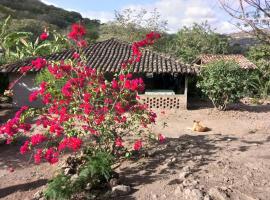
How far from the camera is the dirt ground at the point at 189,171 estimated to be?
6.84 metres

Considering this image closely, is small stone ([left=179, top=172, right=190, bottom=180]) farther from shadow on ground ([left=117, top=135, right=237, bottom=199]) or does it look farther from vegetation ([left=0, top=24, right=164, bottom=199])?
vegetation ([left=0, top=24, right=164, bottom=199])

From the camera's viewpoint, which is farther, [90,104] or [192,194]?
[90,104]

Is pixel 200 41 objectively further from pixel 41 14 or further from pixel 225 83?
pixel 41 14

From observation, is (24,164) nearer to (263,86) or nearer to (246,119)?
(246,119)

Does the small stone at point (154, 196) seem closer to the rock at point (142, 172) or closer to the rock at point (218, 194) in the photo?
the rock at point (218, 194)

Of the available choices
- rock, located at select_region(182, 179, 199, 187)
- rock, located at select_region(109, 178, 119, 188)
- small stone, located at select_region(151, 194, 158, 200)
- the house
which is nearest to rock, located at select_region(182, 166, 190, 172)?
rock, located at select_region(182, 179, 199, 187)

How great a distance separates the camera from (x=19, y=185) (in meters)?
8.98

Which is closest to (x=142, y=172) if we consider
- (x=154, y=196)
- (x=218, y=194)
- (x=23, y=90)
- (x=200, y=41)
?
(x=154, y=196)

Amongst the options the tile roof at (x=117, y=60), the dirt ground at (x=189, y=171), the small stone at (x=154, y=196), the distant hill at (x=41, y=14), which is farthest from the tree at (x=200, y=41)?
the small stone at (x=154, y=196)

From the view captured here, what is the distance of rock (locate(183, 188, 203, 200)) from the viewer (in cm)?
645

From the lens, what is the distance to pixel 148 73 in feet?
66.3

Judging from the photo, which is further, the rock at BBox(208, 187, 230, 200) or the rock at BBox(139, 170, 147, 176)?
the rock at BBox(139, 170, 147, 176)

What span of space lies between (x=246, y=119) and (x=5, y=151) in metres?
10.4

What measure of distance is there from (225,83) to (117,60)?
19.9 ft
